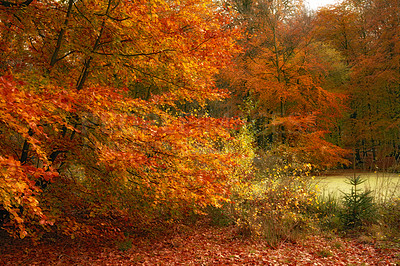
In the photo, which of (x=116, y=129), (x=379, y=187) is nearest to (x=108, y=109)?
(x=116, y=129)

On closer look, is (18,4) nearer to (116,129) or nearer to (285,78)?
(116,129)

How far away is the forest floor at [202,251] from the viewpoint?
5902 mm

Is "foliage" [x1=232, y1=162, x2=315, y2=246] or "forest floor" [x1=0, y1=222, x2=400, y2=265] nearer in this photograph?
"forest floor" [x1=0, y1=222, x2=400, y2=265]

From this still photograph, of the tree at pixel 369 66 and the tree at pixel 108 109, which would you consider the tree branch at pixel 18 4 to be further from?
the tree at pixel 369 66

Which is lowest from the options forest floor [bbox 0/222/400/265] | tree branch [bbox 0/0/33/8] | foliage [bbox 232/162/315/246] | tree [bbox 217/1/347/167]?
forest floor [bbox 0/222/400/265]

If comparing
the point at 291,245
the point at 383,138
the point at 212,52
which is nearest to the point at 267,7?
the point at 212,52

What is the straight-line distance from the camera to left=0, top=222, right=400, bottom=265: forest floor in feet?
19.4

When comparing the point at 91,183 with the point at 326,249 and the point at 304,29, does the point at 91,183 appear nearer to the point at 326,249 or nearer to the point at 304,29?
the point at 326,249

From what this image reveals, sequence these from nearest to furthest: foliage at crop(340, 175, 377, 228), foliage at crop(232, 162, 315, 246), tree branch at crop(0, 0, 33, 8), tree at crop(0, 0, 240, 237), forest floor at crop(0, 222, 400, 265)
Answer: tree at crop(0, 0, 240, 237) < tree branch at crop(0, 0, 33, 8) < forest floor at crop(0, 222, 400, 265) < foliage at crop(232, 162, 315, 246) < foliage at crop(340, 175, 377, 228)

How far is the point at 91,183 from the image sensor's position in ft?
19.7

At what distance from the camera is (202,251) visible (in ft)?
22.0

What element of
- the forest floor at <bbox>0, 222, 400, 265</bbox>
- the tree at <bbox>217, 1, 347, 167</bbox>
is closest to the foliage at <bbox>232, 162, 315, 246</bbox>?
the forest floor at <bbox>0, 222, 400, 265</bbox>

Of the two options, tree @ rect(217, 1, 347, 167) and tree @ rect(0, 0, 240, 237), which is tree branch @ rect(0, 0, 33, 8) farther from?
tree @ rect(217, 1, 347, 167)

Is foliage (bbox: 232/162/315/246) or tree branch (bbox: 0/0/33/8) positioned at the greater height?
tree branch (bbox: 0/0/33/8)
